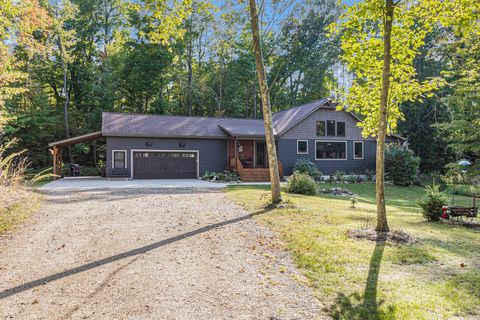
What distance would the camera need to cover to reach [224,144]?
2183 cm

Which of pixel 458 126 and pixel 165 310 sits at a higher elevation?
pixel 458 126

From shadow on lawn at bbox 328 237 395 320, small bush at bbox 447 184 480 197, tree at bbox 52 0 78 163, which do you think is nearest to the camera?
shadow on lawn at bbox 328 237 395 320

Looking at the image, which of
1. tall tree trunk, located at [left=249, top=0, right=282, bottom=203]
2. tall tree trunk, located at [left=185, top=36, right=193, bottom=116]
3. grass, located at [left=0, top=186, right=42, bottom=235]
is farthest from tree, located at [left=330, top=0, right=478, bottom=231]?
tall tree trunk, located at [left=185, top=36, right=193, bottom=116]

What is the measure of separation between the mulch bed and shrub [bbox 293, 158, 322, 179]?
13.8m

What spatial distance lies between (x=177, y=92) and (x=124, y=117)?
41.7ft

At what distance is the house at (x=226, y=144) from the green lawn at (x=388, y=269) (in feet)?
42.8

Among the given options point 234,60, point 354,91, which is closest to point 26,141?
point 234,60

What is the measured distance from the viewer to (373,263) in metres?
4.57

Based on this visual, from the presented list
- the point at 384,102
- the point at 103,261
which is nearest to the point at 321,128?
the point at 384,102

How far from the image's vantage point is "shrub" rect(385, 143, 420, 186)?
65.3 ft

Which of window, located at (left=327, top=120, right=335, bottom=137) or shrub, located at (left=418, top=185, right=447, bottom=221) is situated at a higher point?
window, located at (left=327, top=120, right=335, bottom=137)

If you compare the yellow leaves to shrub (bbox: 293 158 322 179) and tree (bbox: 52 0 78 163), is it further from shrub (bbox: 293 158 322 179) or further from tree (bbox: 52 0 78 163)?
tree (bbox: 52 0 78 163)

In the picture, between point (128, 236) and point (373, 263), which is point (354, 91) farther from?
point (128, 236)

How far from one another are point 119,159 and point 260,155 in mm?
9551
